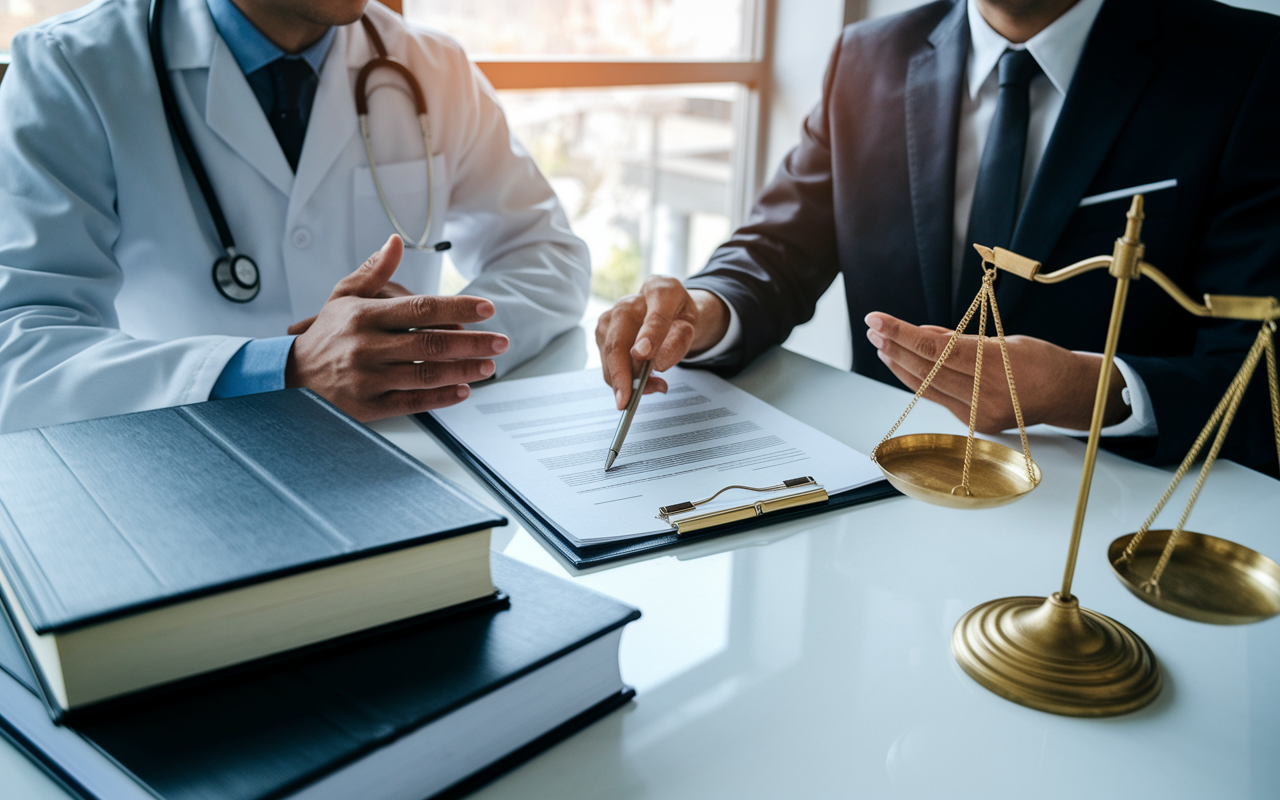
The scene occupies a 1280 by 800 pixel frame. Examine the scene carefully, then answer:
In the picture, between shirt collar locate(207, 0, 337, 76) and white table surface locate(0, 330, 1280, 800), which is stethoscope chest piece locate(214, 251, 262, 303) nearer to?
shirt collar locate(207, 0, 337, 76)

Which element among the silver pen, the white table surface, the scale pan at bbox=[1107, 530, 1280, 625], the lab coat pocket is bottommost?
the white table surface

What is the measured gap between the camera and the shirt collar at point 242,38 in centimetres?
133

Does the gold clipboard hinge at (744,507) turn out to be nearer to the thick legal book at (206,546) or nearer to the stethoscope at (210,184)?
the thick legal book at (206,546)

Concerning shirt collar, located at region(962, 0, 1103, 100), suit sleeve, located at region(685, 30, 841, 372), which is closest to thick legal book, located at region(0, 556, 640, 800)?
suit sleeve, located at region(685, 30, 841, 372)

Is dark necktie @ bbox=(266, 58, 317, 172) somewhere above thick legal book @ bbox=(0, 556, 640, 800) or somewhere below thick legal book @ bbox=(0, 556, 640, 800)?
above

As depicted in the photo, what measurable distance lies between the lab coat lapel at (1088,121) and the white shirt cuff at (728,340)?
1.49ft

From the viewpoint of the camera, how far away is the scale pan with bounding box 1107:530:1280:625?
0.52 m

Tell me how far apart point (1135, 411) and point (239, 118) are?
1265 mm

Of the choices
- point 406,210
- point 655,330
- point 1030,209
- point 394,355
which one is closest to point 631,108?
point 406,210

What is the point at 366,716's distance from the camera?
1.51 feet

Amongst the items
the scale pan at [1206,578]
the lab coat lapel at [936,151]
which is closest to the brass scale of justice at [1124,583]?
the scale pan at [1206,578]

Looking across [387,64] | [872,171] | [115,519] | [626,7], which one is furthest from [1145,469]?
[626,7]

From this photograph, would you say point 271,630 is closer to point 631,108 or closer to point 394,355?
point 394,355

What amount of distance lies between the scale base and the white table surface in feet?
0.04
